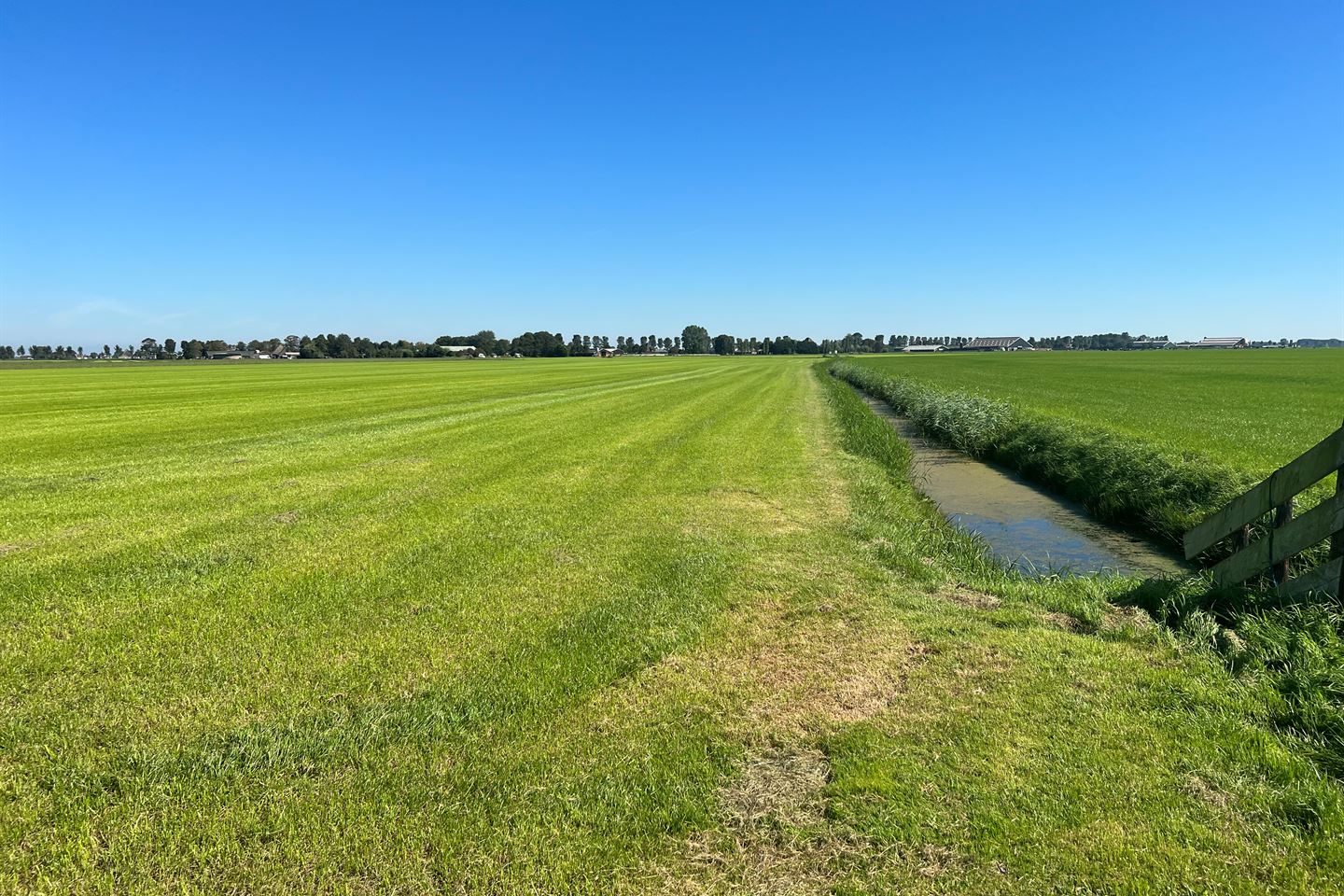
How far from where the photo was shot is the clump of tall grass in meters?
10.1

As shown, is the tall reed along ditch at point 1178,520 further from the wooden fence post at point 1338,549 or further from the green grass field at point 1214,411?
the green grass field at point 1214,411

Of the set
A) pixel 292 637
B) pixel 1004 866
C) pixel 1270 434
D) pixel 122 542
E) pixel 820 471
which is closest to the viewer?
pixel 1004 866

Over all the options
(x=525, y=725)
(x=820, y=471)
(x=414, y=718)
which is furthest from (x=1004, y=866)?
(x=820, y=471)

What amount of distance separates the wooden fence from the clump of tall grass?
398 cm

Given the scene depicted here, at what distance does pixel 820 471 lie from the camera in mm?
13906

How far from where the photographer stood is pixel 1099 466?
1288 centimetres

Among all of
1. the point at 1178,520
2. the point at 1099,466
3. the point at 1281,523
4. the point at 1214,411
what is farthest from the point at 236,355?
the point at 1281,523

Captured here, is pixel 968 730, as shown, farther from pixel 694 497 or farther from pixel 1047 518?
pixel 1047 518

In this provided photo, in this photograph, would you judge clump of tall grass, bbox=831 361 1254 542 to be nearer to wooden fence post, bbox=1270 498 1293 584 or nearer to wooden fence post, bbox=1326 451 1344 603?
wooden fence post, bbox=1270 498 1293 584

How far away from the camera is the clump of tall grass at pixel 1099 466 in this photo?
10.1 metres

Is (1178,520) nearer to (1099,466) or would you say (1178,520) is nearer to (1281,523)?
(1099,466)

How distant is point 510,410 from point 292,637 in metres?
19.3

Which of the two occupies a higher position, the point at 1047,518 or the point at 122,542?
the point at 122,542

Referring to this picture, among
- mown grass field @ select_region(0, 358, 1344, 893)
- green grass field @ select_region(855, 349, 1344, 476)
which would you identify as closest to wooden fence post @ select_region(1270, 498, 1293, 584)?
mown grass field @ select_region(0, 358, 1344, 893)
